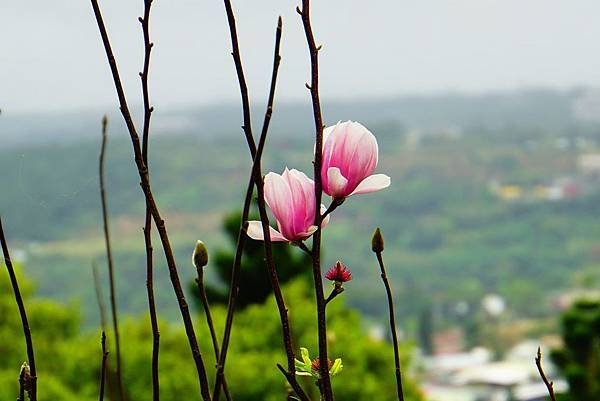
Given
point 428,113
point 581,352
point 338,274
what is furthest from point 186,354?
point 428,113

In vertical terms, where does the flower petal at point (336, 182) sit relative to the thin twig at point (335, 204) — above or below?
above

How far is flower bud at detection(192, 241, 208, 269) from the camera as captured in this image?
39 cm

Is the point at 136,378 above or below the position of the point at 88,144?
below

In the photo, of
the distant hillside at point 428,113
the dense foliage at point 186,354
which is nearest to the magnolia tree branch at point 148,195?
the dense foliage at point 186,354

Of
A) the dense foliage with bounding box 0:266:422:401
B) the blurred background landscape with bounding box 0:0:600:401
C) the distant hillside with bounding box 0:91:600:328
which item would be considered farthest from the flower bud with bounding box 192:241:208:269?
the distant hillside with bounding box 0:91:600:328

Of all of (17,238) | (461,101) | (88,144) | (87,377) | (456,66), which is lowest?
(87,377)

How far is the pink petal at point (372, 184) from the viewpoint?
0.40 metres

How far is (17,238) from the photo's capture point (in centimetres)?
2219

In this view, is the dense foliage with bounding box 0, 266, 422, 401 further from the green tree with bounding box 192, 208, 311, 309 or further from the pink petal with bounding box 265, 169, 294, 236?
the pink petal with bounding box 265, 169, 294, 236

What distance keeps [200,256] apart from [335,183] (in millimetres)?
63

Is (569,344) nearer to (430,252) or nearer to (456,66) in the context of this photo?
(430,252)

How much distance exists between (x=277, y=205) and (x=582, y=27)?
50617 mm

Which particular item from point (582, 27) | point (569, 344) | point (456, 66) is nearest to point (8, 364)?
point (569, 344)

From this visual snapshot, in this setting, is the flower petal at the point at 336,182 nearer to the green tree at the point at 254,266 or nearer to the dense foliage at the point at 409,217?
the green tree at the point at 254,266
